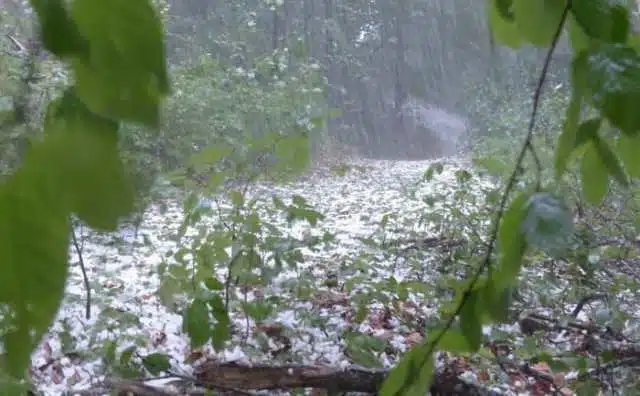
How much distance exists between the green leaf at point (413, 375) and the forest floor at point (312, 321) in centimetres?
89

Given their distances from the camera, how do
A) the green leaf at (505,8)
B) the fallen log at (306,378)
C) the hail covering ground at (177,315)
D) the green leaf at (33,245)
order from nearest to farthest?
the green leaf at (33,245), the green leaf at (505,8), the fallen log at (306,378), the hail covering ground at (177,315)

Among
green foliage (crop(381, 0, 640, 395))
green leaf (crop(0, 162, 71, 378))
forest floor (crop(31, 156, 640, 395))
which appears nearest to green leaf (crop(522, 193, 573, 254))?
green foliage (crop(381, 0, 640, 395))

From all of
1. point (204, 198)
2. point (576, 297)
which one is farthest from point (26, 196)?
point (576, 297)

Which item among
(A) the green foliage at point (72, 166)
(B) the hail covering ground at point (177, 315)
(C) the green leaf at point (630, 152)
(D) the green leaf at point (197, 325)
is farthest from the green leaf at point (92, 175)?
(D) the green leaf at point (197, 325)

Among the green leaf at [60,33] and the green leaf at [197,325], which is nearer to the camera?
the green leaf at [60,33]

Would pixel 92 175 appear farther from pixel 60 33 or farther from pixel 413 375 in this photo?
pixel 413 375

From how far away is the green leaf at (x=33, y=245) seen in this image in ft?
0.58

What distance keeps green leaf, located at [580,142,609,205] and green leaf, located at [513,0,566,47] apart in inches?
2.9

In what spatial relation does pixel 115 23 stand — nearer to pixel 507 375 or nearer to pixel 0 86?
pixel 507 375

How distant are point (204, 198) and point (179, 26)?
6029 millimetres

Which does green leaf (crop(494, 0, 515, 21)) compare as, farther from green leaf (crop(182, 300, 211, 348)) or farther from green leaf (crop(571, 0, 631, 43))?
green leaf (crop(182, 300, 211, 348))

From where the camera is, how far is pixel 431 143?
13000 millimetres

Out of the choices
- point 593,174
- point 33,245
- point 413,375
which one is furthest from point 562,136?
point 33,245

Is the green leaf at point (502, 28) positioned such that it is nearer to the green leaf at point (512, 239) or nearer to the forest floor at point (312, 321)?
the green leaf at point (512, 239)
